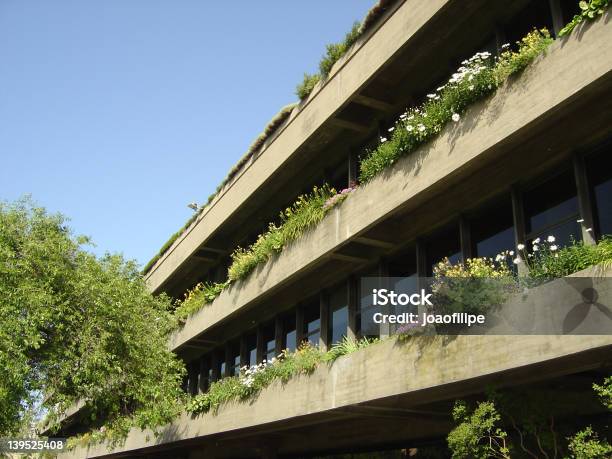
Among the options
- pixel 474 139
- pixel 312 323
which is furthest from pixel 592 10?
pixel 312 323

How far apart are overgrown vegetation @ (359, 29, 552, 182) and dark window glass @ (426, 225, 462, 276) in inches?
72.2

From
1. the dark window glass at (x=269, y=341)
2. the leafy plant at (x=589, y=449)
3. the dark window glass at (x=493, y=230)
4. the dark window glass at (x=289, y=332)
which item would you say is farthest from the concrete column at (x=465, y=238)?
the dark window glass at (x=269, y=341)

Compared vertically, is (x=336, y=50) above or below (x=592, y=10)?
above

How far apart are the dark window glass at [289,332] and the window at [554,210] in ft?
30.1

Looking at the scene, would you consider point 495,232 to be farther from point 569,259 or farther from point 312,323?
point 312,323

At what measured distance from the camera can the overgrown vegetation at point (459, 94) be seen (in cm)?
1066

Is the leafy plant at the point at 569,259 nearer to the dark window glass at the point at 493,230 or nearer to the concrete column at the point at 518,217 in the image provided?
the concrete column at the point at 518,217

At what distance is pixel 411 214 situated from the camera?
13930 millimetres

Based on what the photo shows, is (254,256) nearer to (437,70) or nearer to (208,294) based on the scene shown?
(208,294)

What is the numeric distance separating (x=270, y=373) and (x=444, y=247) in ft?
17.1

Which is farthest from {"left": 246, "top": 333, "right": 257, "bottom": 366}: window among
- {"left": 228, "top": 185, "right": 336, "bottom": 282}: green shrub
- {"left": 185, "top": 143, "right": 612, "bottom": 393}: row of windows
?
{"left": 228, "top": 185, "right": 336, "bottom": 282}: green shrub

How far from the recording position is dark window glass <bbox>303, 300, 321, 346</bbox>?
17750 mm

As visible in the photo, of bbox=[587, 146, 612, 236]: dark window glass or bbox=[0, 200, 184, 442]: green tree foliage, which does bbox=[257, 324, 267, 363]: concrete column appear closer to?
bbox=[0, 200, 184, 442]: green tree foliage

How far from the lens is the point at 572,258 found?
9352 millimetres
